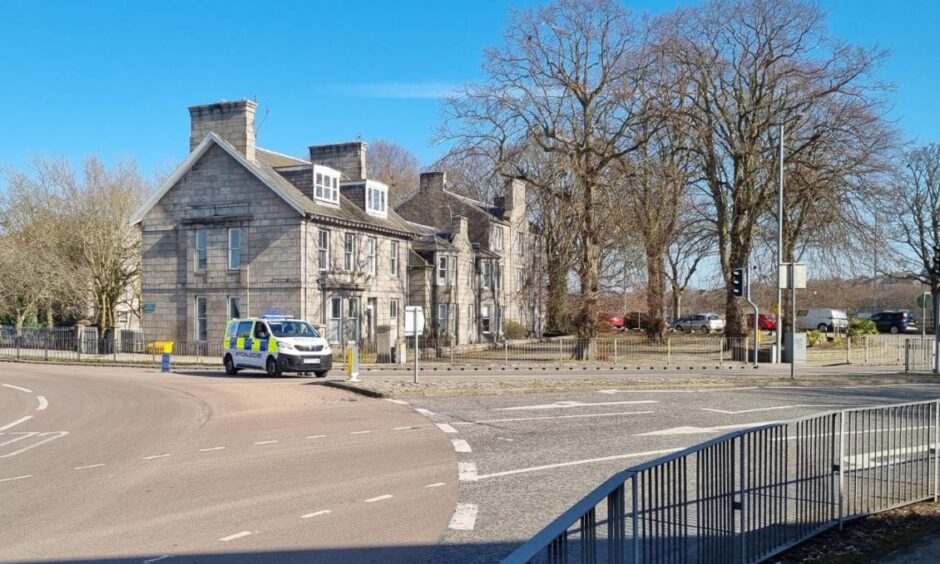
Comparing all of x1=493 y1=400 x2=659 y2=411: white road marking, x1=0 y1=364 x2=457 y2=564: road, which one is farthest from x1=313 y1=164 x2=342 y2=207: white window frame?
x1=493 y1=400 x2=659 y2=411: white road marking

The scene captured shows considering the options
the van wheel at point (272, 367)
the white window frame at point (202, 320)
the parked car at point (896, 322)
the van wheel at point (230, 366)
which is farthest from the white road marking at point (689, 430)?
the parked car at point (896, 322)

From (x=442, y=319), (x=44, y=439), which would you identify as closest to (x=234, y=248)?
(x=442, y=319)

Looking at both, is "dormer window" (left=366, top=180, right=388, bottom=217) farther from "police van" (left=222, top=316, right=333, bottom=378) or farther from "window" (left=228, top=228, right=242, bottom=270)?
"police van" (left=222, top=316, right=333, bottom=378)

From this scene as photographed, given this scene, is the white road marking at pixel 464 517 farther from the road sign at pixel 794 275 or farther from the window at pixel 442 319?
the window at pixel 442 319

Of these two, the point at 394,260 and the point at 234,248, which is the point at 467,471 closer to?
the point at 234,248

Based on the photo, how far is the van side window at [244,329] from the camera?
28219mm

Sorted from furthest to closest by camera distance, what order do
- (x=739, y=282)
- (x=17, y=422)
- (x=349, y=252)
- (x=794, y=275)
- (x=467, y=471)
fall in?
(x=349, y=252) < (x=739, y=282) < (x=794, y=275) < (x=17, y=422) < (x=467, y=471)

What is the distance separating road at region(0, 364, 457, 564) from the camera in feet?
24.3

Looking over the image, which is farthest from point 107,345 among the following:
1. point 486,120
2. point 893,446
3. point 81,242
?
point 893,446

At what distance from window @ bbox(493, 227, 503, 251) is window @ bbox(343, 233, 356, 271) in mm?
17053

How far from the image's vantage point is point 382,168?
86000 mm

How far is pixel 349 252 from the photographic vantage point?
42312 mm

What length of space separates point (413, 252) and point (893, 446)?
4104 cm

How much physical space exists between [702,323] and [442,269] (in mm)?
31915
